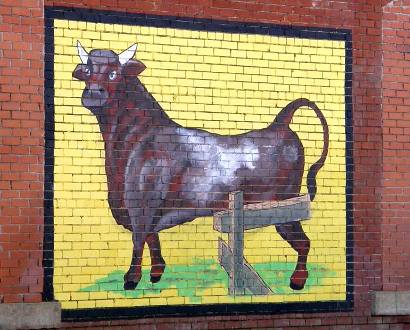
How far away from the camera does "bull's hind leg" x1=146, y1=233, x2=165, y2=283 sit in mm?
7156

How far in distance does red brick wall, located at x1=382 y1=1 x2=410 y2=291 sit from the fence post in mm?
1501

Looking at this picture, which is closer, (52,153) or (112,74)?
(52,153)

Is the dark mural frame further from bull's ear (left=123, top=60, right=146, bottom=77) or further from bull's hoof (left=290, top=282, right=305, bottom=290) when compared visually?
bull's ear (left=123, top=60, right=146, bottom=77)

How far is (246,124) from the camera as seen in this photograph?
7.48 metres

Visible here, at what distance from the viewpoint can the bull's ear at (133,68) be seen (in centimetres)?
720

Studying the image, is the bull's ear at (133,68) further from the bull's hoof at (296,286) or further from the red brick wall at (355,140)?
the bull's hoof at (296,286)

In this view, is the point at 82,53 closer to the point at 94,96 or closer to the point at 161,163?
the point at 94,96

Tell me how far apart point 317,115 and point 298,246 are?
4.34 feet

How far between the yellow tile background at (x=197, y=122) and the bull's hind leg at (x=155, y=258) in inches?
2.3

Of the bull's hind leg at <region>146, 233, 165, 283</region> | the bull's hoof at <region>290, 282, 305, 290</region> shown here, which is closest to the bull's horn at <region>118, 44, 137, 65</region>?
the bull's hind leg at <region>146, 233, 165, 283</region>

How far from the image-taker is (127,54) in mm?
7195

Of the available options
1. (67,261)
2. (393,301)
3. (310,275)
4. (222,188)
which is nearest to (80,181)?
(67,261)

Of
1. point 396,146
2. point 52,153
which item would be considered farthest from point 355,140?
point 52,153

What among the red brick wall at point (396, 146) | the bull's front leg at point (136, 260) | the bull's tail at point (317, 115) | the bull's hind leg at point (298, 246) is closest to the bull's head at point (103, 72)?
the bull's front leg at point (136, 260)
